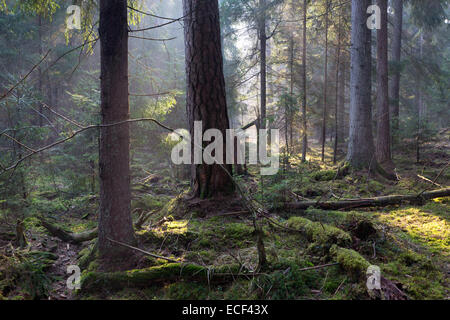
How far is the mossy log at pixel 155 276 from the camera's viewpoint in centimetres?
304

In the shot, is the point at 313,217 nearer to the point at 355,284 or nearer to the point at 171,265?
the point at 355,284

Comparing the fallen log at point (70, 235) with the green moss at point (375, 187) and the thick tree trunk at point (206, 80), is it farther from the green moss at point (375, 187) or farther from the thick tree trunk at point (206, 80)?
the green moss at point (375, 187)

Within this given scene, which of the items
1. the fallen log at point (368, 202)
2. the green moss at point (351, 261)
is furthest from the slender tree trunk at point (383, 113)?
the green moss at point (351, 261)

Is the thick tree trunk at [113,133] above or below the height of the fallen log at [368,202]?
above

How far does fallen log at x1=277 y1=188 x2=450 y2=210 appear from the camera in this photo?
5.58 m

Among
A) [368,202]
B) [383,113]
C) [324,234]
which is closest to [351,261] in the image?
[324,234]

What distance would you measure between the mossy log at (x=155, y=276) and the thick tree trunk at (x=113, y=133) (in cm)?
38

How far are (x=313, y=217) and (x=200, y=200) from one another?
79.4 inches

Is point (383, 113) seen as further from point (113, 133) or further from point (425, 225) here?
point (113, 133)

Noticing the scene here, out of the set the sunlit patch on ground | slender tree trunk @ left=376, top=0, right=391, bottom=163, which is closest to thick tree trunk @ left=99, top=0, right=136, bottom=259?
the sunlit patch on ground

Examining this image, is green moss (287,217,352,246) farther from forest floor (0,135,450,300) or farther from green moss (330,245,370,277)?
green moss (330,245,370,277)

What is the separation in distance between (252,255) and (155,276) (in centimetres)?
117

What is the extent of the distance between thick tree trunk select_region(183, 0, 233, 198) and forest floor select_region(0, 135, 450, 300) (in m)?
0.42
